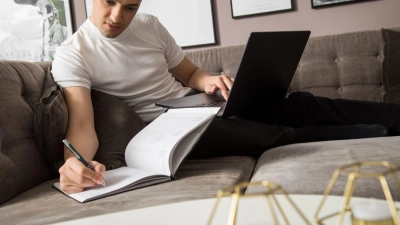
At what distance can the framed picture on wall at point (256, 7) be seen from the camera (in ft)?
8.10

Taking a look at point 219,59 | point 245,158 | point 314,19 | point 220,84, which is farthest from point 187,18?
point 245,158

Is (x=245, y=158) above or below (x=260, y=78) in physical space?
below

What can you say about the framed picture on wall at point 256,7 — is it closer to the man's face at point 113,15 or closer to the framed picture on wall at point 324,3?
the framed picture on wall at point 324,3

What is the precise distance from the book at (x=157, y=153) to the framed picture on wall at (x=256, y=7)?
1325 mm

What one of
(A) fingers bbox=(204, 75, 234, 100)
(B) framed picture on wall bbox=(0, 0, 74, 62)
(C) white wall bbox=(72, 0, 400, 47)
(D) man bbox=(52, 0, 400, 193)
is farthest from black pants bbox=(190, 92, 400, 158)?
(B) framed picture on wall bbox=(0, 0, 74, 62)

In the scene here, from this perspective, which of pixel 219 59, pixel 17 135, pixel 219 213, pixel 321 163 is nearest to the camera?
pixel 219 213

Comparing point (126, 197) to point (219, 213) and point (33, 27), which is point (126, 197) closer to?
point (219, 213)

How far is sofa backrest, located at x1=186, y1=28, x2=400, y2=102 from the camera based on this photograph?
6.49 feet

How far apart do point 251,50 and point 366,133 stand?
50 centimetres

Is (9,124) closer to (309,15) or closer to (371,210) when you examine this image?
(371,210)

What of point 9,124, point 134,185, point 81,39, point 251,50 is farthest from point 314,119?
point 9,124

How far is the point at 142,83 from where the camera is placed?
5.62 ft

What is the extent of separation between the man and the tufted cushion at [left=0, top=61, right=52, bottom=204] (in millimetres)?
103

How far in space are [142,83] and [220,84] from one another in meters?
0.32
